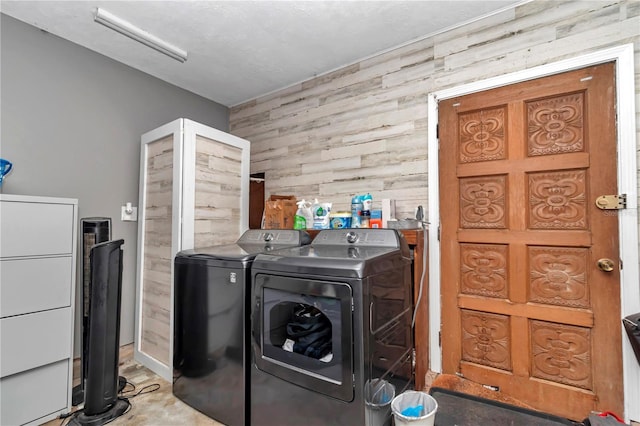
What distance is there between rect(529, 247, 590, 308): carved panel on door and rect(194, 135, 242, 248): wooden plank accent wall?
236 centimetres

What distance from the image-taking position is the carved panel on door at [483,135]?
206 cm

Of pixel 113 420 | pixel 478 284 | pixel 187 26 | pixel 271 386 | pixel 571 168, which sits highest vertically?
pixel 187 26

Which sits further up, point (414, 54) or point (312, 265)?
point (414, 54)

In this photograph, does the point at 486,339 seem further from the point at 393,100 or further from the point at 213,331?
the point at 393,100

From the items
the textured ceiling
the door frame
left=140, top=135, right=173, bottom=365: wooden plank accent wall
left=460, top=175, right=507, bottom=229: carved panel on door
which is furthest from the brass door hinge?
left=140, top=135, right=173, bottom=365: wooden plank accent wall

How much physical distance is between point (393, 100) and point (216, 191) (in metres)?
1.70

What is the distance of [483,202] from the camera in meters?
2.10

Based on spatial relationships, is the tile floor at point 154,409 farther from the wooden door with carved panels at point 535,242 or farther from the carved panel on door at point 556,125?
the carved panel on door at point 556,125

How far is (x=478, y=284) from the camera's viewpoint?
6.89ft

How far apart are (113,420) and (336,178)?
235 centimetres

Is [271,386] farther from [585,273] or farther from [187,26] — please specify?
[187,26]

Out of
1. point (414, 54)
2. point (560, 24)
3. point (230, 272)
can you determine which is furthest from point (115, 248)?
point (560, 24)

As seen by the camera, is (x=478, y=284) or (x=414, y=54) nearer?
(x=478, y=284)

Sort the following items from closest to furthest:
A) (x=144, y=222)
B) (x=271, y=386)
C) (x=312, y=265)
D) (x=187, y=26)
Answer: (x=312, y=265)
(x=271, y=386)
(x=187, y=26)
(x=144, y=222)
